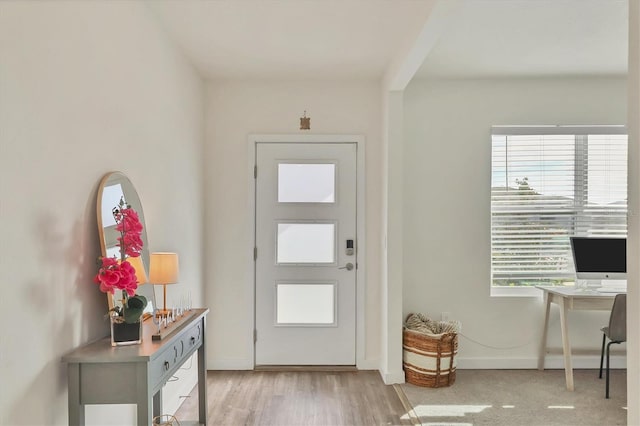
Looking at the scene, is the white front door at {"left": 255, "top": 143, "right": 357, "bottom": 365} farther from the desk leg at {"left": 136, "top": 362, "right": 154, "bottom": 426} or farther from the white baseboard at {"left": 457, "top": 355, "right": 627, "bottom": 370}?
the desk leg at {"left": 136, "top": 362, "right": 154, "bottom": 426}

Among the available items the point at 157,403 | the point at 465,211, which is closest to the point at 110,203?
the point at 157,403

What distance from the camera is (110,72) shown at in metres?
2.32

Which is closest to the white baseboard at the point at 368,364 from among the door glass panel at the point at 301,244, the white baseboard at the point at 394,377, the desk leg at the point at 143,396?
the white baseboard at the point at 394,377

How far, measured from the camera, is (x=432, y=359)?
149 inches

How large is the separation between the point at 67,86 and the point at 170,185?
4.59 feet

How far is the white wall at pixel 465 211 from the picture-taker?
171 inches

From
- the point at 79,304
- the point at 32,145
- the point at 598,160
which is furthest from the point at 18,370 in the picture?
the point at 598,160

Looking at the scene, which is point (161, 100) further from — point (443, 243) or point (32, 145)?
point (443, 243)

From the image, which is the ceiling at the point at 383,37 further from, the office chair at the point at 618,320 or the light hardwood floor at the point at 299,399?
the light hardwood floor at the point at 299,399

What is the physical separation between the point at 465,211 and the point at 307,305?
65.3 inches

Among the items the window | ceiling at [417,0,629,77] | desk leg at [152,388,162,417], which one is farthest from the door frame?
desk leg at [152,388,162,417]

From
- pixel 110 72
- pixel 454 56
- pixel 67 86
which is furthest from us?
pixel 454 56

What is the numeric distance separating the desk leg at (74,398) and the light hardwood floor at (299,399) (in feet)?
4.79

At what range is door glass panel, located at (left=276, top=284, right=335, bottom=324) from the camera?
169 inches
